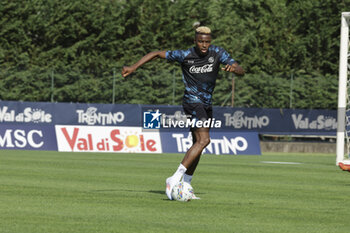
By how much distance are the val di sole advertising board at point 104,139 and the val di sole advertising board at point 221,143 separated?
59cm

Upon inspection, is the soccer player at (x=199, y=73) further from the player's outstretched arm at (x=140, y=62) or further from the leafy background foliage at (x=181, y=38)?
the leafy background foliage at (x=181, y=38)

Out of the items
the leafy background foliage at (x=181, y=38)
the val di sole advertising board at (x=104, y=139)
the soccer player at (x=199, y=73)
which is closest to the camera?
the soccer player at (x=199, y=73)

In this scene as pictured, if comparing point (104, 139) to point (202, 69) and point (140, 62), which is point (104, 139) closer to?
point (202, 69)

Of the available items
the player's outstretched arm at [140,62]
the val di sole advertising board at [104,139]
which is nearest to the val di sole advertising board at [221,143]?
the val di sole advertising board at [104,139]

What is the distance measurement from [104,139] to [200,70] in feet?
67.9

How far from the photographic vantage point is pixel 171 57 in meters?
11.8

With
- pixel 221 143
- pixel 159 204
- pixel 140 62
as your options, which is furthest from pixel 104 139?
pixel 159 204

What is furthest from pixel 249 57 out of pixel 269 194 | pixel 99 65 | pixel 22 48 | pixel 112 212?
pixel 112 212

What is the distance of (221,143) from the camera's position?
3331cm

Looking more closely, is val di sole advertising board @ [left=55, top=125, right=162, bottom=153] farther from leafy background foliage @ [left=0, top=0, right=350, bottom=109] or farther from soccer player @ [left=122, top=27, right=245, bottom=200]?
soccer player @ [left=122, top=27, right=245, bottom=200]

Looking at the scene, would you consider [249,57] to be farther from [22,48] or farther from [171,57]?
[171,57]

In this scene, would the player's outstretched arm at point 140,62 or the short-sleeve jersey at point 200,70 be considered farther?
the short-sleeve jersey at point 200,70

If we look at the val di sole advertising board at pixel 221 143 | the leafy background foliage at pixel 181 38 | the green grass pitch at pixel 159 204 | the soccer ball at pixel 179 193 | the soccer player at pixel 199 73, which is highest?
the leafy background foliage at pixel 181 38

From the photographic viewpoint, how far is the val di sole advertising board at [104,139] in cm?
3197
